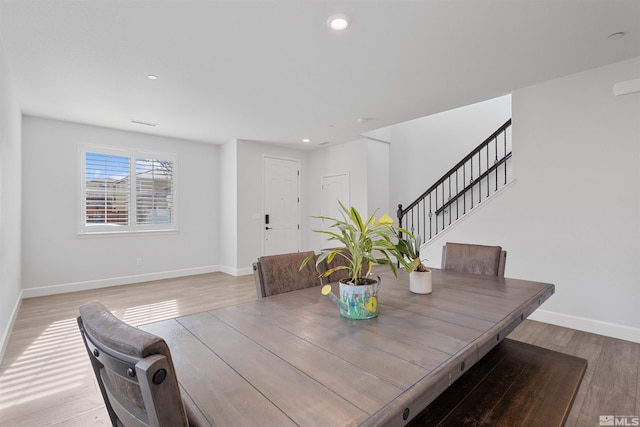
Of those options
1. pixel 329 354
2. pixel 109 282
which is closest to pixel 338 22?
pixel 329 354

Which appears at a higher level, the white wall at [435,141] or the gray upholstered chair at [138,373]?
the white wall at [435,141]

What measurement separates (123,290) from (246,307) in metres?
Result: 4.09

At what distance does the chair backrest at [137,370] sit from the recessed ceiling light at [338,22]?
2158mm

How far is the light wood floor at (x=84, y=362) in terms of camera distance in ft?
5.88

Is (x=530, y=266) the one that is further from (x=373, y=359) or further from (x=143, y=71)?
(x=143, y=71)

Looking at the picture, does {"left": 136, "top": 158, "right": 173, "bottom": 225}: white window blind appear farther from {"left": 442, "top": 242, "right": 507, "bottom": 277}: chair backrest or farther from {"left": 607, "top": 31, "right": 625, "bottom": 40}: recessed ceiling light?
{"left": 607, "top": 31, "right": 625, "bottom": 40}: recessed ceiling light

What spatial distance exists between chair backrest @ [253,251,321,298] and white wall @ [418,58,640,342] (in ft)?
8.71

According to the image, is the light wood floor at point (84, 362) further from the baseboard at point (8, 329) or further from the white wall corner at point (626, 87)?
the white wall corner at point (626, 87)

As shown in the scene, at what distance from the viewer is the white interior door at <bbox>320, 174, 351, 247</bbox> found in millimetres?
5777

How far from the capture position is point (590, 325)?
113 inches

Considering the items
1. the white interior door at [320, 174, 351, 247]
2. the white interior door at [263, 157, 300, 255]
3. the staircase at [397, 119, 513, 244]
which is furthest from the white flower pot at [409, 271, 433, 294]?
the white interior door at [263, 157, 300, 255]

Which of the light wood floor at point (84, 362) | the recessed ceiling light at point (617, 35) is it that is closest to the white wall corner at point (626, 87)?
the recessed ceiling light at point (617, 35)

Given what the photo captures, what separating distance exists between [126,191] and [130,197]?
0.11m

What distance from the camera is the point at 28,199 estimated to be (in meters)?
4.10
